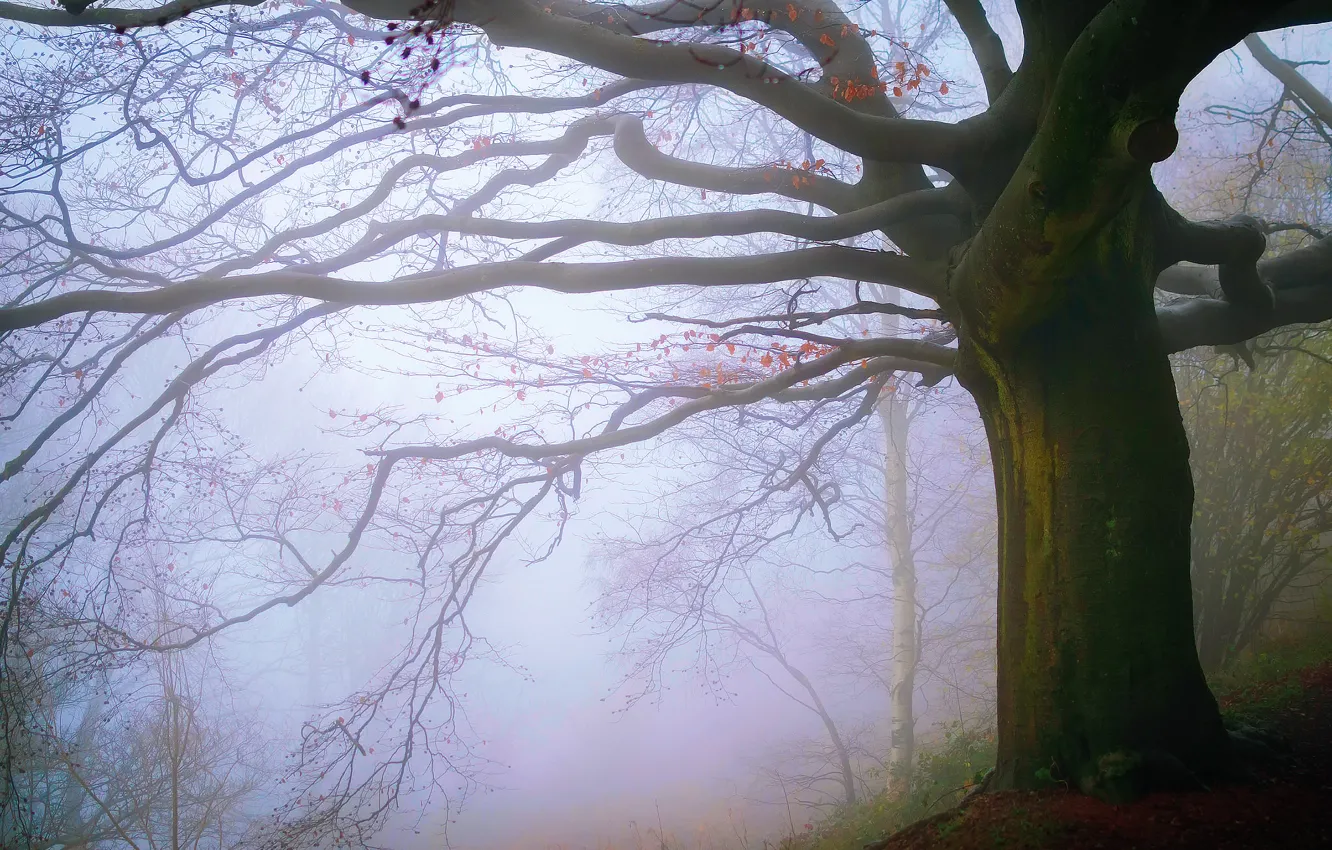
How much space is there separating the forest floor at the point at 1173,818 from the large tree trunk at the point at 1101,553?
0.12m

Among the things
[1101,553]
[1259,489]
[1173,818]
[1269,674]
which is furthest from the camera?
[1259,489]

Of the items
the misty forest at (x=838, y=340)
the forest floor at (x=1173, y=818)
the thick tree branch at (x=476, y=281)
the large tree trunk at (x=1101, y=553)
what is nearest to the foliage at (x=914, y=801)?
the misty forest at (x=838, y=340)

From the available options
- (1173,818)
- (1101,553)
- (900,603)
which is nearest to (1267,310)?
(1101,553)

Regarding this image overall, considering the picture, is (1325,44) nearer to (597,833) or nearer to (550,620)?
(597,833)

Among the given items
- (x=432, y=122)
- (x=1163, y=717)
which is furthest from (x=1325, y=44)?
(x=432, y=122)

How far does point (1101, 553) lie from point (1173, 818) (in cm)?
90

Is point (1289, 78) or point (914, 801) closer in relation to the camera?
point (1289, 78)

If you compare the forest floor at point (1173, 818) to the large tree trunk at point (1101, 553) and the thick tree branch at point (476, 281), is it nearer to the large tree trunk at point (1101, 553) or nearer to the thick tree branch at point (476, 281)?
the large tree trunk at point (1101, 553)

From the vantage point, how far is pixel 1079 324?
9.00ft

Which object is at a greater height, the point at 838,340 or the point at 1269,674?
the point at 838,340

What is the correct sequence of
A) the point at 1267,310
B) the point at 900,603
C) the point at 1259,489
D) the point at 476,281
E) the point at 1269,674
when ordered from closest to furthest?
1. the point at 476,281
2. the point at 1267,310
3. the point at 1269,674
4. the point at 1259,489
5. the point at 900,603

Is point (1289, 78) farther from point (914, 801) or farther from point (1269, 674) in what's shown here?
point (914, 801)

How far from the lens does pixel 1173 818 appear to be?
7.39 feet

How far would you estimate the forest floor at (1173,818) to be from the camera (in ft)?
7.04
